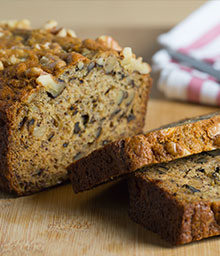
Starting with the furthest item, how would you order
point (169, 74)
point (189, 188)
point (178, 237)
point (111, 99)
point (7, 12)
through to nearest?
point (7, 12)
point (169, 74)
point (111, 99)
point (189, 188)
point (178, 237)

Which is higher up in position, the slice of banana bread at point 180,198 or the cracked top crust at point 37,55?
the cracked top crust at point 37,55

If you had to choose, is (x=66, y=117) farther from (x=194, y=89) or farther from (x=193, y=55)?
(x=193, y=55)

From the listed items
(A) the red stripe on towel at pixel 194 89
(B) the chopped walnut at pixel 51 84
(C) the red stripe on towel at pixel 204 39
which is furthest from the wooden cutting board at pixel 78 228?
(C) the red stripe on towel at pixel 204 39

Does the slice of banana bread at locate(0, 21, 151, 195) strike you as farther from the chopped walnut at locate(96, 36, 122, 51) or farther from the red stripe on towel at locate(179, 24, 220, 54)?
the red stripe on towel at locate(179, 24, 220, 54)

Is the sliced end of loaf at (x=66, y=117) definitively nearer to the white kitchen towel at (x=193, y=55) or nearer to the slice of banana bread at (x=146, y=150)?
the slice of banana bread at (x=146, y=150)

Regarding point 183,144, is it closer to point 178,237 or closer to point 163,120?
point 178,237

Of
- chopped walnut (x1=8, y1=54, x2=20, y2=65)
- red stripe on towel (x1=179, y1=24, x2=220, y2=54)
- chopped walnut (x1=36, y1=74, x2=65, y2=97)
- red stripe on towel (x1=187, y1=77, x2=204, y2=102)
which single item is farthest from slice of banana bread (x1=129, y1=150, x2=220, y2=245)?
red stripe on towel (x1=179, y1=24, x2=220, y2=54)

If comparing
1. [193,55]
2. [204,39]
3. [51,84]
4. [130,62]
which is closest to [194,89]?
[193,55]

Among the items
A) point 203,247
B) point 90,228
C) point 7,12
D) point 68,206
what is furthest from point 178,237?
point 7,12
